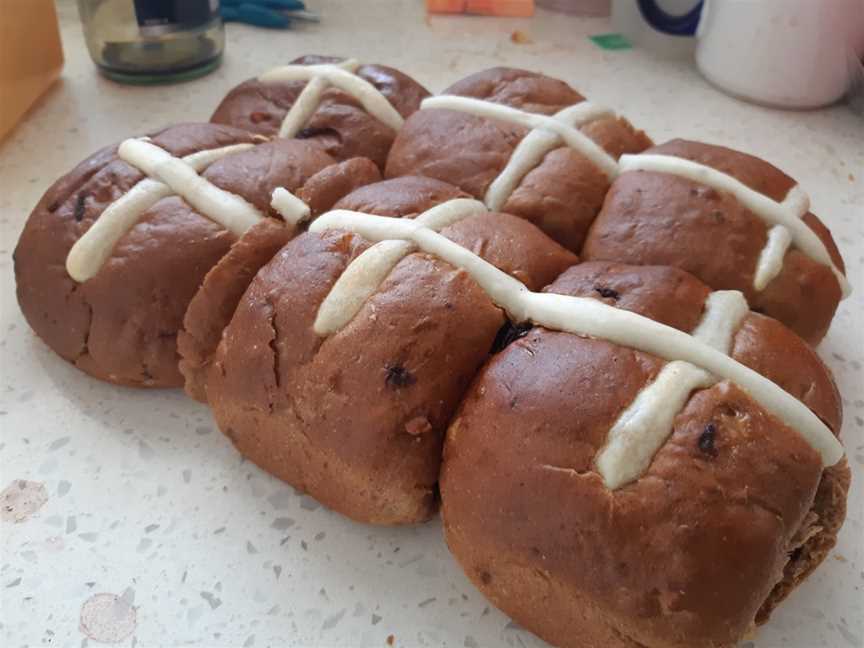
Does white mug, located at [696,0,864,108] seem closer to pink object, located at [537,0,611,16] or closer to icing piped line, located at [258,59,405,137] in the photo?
pink object, located at [537,0,611,16]

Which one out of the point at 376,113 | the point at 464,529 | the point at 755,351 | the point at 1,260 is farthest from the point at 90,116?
the point at 755,351

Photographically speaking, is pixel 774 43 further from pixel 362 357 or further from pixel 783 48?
pixel 362 357

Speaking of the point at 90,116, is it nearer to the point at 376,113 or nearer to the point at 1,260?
the point at 1,260

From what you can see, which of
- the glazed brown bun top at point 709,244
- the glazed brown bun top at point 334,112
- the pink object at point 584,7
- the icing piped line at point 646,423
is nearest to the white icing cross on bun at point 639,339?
the icing piped line at point 646,423

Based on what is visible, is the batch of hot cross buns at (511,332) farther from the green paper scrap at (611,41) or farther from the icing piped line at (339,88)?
the green paper scrap at (611,41)

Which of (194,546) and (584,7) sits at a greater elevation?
(584,7)

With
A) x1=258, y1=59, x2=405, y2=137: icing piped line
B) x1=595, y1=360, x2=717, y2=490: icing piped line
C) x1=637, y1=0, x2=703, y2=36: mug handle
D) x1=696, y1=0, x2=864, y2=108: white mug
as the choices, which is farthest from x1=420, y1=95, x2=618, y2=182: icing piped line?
x1=637, y1=0, x2=703, y2=36: mug handle

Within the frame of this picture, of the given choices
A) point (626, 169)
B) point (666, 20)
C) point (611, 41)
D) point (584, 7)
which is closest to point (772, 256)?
point (626, 169)
